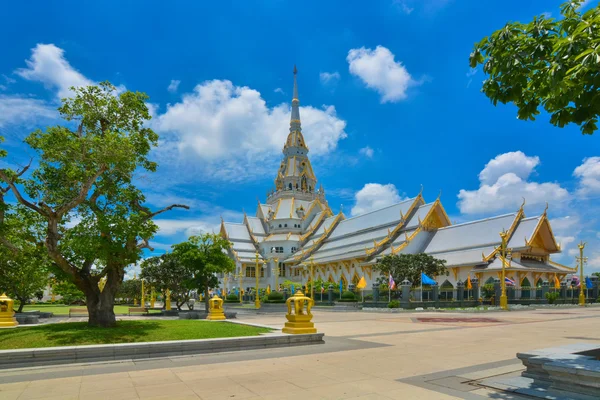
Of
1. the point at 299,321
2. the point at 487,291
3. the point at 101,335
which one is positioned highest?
the point at 299,321

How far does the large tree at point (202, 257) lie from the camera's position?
94.4 feet

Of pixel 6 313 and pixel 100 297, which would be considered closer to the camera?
pixel 100 297

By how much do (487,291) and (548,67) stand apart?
38.7m

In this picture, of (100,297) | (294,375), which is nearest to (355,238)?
(100,297)

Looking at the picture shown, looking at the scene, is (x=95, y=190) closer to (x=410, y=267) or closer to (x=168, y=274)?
(x=168, y=274)

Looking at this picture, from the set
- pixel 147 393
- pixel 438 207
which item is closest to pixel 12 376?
pixel 147 393

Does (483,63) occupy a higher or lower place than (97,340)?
higher

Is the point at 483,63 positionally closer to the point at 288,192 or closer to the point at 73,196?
the point at 73,196

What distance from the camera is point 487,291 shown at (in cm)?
4047

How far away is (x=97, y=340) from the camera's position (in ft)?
33.6

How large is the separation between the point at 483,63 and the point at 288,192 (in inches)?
3010

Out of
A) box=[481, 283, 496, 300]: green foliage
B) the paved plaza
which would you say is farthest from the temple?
the paved plaza

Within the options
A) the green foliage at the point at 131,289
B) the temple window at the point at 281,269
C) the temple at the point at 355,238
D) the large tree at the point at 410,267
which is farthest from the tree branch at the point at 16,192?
the temple window at the point at 281,269

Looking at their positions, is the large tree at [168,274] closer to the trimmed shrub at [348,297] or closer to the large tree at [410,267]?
the trimmed shrub at [348,297]
